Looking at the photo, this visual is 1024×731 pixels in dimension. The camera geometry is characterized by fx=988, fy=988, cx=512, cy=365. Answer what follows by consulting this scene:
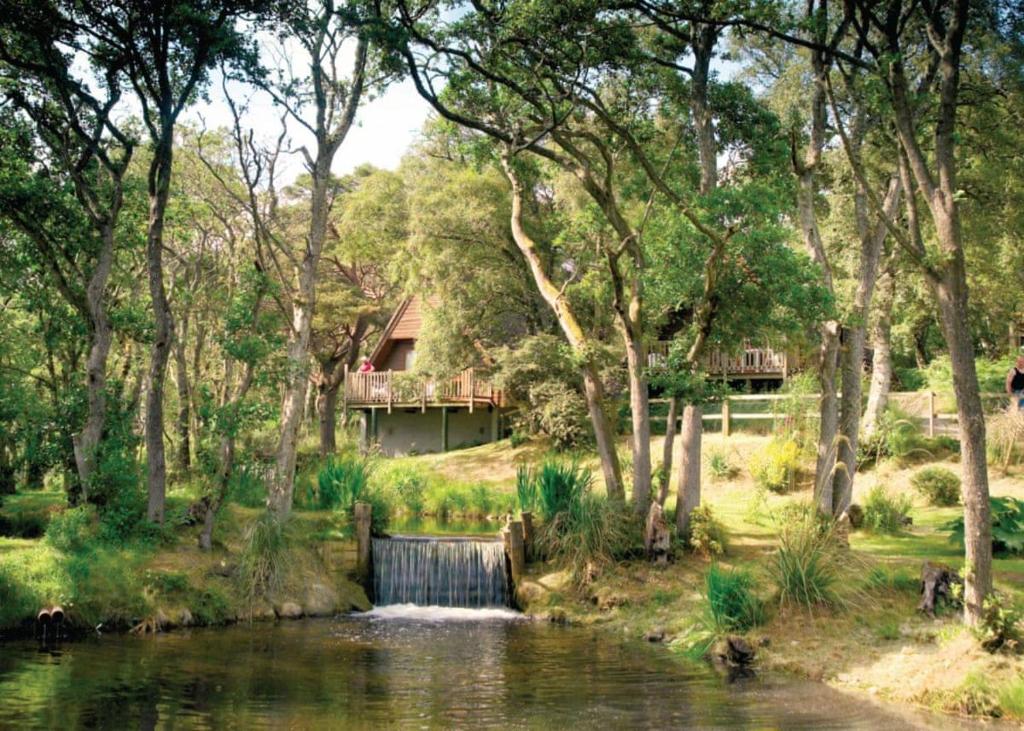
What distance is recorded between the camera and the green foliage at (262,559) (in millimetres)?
15836

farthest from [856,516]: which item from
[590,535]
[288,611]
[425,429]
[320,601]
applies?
[425,429]

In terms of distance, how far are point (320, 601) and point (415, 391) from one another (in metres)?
21.3

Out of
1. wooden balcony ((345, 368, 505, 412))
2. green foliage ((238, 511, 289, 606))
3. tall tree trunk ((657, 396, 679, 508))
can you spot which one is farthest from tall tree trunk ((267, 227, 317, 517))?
wooden balcony ((345, 368, 505, 412))

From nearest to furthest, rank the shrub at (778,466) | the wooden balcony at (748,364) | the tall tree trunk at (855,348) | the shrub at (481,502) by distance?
1. the tall tree trunk at (855,348)
2. the shrub at (778,466)
3. the shrub at (481,502)
4. the wooden balcony at (748,364)

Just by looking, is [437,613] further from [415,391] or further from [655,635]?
[415,391]

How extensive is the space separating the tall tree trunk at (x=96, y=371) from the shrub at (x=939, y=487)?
17318 mm

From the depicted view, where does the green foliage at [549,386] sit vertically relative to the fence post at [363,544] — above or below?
above

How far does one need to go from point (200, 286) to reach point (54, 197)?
12.0 m

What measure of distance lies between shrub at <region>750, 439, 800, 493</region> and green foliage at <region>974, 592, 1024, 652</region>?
44.5 feet

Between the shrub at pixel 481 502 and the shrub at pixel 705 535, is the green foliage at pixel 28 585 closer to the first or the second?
the shrub at pixel 705 535

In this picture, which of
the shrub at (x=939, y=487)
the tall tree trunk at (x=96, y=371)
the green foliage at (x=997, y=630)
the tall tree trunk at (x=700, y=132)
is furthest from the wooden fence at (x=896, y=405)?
the tall tree trunk at (x=96, y=371)

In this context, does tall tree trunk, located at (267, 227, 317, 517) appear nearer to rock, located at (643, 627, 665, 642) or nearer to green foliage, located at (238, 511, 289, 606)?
green foliage, located at (238, 511, 289, 606)

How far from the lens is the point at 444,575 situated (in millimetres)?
17609

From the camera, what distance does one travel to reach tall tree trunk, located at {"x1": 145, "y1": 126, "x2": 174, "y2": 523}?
16578 mm
